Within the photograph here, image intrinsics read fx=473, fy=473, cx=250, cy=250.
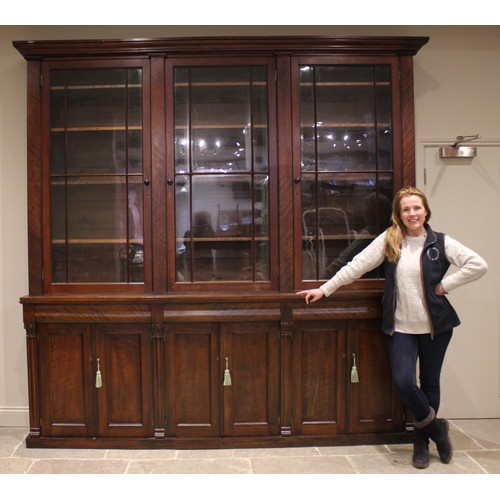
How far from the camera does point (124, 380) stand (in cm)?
279

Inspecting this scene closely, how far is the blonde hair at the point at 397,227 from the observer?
8.41 ft

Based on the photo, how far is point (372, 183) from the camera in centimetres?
286

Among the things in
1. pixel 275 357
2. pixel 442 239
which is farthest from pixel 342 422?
pixel 442 239

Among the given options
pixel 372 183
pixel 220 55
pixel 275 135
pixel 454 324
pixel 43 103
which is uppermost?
pixel 220 55

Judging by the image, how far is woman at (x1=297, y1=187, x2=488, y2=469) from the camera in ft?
8.20

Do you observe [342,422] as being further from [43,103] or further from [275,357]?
[43,103]

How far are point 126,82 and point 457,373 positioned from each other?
2.86 metres

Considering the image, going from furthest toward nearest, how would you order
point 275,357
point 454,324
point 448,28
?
1. point 448,28
2. point 275,357
3. point 454,324

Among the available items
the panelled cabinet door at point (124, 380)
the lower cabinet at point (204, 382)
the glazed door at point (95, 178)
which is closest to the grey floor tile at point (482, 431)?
the lower cabinet at point (204, 382)

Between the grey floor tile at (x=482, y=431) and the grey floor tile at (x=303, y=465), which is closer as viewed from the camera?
the grey floor tile at (x=303, y=465)

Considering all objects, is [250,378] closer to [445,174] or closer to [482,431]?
[482,431]

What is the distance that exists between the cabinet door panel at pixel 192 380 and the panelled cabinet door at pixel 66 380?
48cm

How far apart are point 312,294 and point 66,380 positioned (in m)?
1.54

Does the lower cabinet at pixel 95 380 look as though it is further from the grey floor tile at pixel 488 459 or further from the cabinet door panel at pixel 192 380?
the grey floor tile at pixel 488 459
